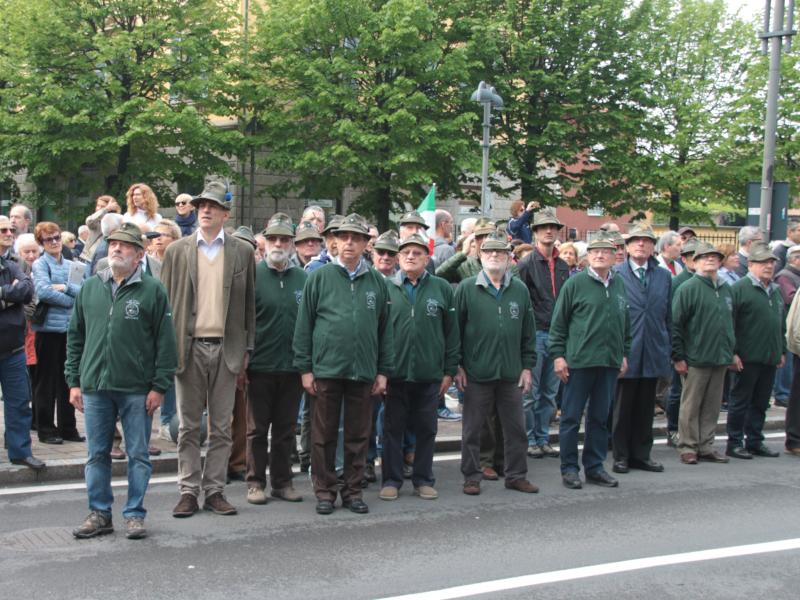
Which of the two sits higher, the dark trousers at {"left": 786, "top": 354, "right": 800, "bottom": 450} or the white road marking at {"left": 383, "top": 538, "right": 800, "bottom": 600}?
the dark trousers at {"left": 786, "top": 354, "right": 800, "bottom": 450}

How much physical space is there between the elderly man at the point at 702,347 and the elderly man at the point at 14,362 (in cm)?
615

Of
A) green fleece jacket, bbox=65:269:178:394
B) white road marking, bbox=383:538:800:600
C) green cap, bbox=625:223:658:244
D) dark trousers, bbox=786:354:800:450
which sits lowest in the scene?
white road marking, bbox=383:538:800:600

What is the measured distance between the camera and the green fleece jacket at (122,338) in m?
6.43

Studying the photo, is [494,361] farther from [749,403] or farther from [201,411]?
[749,403]

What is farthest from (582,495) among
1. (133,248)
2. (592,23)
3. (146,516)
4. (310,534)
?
(592,23)

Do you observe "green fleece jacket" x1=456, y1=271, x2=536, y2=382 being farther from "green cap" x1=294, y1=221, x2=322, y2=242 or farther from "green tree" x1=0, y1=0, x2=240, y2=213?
"green tree" x1=0, y1=0, x2=240, y2=213

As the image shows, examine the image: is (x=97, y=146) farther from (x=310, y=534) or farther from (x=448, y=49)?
(x=310, y=534)

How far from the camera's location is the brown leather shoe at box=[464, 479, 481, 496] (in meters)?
8.02

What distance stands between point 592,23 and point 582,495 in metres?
23.6

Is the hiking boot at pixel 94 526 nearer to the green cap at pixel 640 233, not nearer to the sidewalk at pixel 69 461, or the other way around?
the sidewalk at pixel 69 461

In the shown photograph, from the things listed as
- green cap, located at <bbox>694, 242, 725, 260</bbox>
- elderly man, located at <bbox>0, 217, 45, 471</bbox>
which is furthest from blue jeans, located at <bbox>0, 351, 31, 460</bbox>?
green cap, located at <bbox>694, 242, 725, 260</bbox>

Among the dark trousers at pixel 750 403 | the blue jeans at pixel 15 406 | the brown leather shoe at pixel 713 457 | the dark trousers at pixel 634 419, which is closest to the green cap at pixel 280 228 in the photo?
the blue jeans at pixel 15 406

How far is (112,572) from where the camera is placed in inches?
225

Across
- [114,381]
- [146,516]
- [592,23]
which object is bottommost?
[146,516]
